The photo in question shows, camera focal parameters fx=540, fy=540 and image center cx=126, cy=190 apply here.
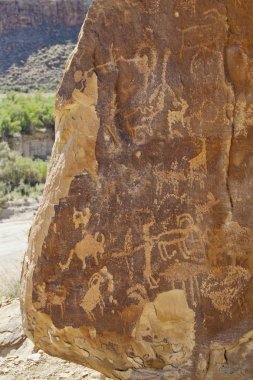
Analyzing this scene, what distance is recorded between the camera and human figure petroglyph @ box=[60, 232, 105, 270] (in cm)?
344

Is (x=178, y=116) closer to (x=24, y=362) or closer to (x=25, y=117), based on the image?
(x=24, y=362)

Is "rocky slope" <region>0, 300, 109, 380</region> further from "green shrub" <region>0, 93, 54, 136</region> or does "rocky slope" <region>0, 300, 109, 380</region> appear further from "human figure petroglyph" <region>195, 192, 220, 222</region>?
"green shrub" <region>0, 93, 54, 136</region>

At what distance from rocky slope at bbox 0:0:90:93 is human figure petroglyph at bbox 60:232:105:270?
32.6 m

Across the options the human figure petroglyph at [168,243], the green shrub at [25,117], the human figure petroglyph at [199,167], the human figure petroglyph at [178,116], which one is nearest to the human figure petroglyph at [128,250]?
the human figure petroglyph at [168,243]

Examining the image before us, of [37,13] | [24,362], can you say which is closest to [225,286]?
[24,362]

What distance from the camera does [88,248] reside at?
136 inches

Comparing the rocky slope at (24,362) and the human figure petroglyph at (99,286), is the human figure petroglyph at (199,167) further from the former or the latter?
the rocky slope at (24,362)

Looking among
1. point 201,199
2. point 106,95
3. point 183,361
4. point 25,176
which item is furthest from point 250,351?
point 25,176

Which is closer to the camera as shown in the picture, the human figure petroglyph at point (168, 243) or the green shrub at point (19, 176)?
the human figure petroglyph at point (168, 243)

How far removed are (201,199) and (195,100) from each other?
0.63 m

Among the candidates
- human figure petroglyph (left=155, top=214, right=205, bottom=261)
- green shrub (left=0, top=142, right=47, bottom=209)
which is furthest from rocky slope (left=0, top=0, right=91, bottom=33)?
human figure petroglyph (left=155, top=214, right=205, bottom=261)

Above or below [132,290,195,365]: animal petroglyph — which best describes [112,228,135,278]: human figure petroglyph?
above

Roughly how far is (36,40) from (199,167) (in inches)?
1548

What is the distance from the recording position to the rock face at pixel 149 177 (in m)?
3.44
